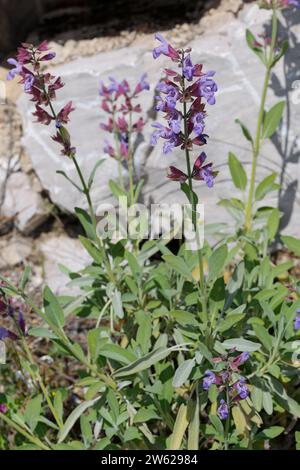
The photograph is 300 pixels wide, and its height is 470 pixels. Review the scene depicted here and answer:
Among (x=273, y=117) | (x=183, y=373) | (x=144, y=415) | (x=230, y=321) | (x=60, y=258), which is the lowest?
(x=60, y=258)

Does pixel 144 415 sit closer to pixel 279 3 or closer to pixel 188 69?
pixel 188 69

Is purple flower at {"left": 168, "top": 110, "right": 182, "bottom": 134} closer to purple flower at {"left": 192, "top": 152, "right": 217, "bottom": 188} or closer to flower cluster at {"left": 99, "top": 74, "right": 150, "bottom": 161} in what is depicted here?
purple flower at {"left": 192, "top": 152, "right": 217, "bottom": 188}

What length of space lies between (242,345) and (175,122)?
84 cm

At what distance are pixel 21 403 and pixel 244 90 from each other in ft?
6.22

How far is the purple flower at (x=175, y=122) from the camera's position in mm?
1677

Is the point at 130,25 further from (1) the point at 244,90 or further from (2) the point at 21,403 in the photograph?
(2) the point at 21,403

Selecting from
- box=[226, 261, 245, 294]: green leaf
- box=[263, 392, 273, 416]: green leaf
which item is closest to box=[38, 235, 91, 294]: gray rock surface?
box=[226, 261, 245, 294]: green leaf

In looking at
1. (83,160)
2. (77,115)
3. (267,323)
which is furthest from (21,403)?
(77,115)

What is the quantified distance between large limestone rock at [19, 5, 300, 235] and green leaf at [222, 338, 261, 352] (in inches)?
49.5

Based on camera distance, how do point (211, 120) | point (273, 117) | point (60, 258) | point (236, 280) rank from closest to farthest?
point (236, 280)
point (273, 117)
point (211, 120)
point (60, 258)

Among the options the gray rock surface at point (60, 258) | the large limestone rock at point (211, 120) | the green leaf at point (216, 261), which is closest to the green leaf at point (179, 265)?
the green leaf at point (216, 261)

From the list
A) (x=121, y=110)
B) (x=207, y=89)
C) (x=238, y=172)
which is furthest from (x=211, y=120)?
(x=207, y=89)

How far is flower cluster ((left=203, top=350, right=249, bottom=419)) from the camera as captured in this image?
1.92 m

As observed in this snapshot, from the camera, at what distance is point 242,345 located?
2094 millimetres
